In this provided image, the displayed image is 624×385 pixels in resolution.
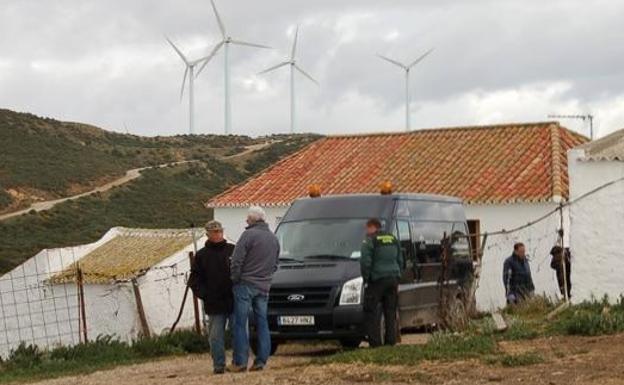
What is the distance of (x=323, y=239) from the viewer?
46.3 feet

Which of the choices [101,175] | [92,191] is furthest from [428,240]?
[101,175]

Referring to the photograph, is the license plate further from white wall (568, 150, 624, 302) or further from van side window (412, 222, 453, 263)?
white wall (568, 150, 624, 302)

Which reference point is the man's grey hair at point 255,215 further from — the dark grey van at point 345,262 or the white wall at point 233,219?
the white wall at point 233,219

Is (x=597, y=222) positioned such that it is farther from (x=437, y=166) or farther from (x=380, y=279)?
(x=437, y=166)

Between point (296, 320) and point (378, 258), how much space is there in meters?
1.27

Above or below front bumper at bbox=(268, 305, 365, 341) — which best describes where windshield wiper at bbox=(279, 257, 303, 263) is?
above

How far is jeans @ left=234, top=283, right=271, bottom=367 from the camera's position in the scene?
11773mm

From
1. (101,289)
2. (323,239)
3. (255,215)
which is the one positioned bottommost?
(101,289)

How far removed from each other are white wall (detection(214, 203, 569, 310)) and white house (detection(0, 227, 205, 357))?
661cm

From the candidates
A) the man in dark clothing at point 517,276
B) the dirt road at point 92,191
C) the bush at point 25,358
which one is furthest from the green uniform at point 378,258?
the dirt road at point 92,191

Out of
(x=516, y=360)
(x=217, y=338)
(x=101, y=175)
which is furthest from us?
(x=101, y=175)

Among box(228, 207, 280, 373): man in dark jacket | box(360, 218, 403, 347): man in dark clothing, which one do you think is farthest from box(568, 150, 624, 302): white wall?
box(228, 207, 280, 373): man in dark jacket

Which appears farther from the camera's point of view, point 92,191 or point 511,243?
point 92,191

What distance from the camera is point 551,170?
26.3 m
